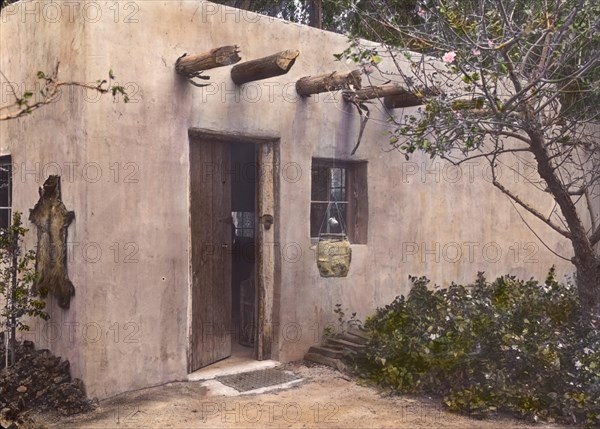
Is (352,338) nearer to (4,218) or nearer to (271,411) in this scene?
(271,411)

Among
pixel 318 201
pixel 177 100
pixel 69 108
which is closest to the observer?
pixel 69 108

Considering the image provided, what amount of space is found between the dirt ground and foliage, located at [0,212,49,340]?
3.10 ft

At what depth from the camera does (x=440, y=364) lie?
576 cm

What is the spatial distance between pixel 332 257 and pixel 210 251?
1.26m

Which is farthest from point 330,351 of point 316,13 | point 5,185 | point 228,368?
point 316,13

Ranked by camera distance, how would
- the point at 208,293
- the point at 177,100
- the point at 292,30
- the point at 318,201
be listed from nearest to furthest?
1. the point at 177,100
2. the point at 208,293
3. the point at 292,30
4. the point at 318,201

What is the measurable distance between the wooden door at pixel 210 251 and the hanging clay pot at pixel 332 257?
1012 mm

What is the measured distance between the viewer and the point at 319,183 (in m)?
7.48

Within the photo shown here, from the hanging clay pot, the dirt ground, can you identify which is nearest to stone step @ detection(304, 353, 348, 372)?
the dirt ground

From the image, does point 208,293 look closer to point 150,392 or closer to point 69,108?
point 150,392

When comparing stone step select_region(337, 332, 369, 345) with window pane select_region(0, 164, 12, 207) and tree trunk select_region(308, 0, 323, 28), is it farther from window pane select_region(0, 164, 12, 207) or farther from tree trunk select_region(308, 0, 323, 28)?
tree trunk select_region(308, 0, 323, 28)

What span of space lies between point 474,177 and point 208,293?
4577 mm

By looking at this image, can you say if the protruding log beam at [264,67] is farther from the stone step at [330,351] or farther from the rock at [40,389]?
the rock at [40,389]

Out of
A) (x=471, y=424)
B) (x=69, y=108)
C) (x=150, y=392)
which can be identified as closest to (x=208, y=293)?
(x=150, y=392)
